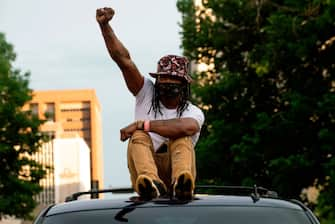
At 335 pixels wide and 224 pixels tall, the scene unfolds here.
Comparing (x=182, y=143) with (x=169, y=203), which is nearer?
(x=169, y=203)

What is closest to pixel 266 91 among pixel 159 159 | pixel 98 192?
pixel 159 159

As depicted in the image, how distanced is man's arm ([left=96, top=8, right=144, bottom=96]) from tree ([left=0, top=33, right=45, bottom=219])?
44237 mm

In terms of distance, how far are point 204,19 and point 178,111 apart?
30031mm

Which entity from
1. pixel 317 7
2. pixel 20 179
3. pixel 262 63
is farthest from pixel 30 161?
pixel 317 7

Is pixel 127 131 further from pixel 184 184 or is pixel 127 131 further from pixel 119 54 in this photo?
pixel 184 184

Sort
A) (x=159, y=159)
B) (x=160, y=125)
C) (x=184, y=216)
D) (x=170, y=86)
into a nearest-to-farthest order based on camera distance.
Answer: (x=184, y=216), (x=160, y=125), (x=159, y=159), (x=170, y=86)

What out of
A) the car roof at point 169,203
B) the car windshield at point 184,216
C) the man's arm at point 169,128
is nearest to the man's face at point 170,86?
the man's arm at point 169,128

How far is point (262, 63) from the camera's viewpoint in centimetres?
3359

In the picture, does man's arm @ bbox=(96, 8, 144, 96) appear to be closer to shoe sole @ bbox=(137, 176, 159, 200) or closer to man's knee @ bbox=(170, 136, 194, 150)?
man's knee @ bbox=(170, 136, 194, 150)

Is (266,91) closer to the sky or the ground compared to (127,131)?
closer to the sky

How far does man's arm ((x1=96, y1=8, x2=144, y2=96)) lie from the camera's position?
23.9 feet

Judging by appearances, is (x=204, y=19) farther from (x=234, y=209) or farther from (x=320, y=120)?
(x=234, y=209)

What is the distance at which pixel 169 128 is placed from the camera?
6797 millimetres

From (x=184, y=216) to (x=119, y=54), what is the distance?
221 cm
